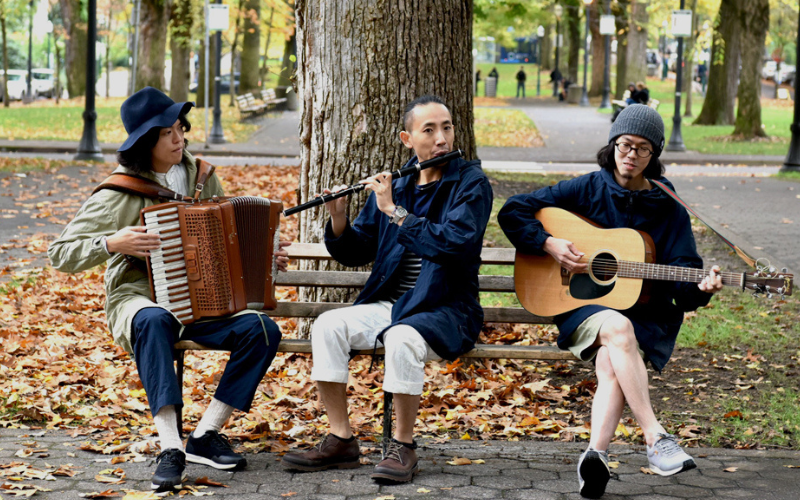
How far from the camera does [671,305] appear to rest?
4.25m

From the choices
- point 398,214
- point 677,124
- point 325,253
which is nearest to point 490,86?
point 677,124

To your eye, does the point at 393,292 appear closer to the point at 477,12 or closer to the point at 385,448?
the point at 385,448

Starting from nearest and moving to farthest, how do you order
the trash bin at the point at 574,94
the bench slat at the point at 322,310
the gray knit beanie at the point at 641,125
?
the gray knit beanie at the point at 641,125
the bench slat at the point at 322,310
the trash bin at the point at 574,94

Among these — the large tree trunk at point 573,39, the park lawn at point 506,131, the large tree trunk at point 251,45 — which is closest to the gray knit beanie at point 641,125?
the park lawn at point 506,131

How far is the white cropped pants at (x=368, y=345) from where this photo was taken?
3.93m

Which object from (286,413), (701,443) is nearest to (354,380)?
(286,413)

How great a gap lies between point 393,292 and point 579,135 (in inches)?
779

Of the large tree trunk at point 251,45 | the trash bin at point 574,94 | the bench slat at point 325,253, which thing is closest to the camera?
the bench slat at point 325,253

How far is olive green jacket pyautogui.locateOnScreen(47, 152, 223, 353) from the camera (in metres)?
4.12

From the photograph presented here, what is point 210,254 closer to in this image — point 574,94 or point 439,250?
point 439,250

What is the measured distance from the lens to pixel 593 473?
3738mm

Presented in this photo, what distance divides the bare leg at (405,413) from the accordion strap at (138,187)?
4.42 feet

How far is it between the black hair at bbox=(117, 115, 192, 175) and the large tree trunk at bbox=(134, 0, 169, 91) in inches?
819

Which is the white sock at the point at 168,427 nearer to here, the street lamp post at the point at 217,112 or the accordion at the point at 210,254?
the accordion at the point at 210,254
